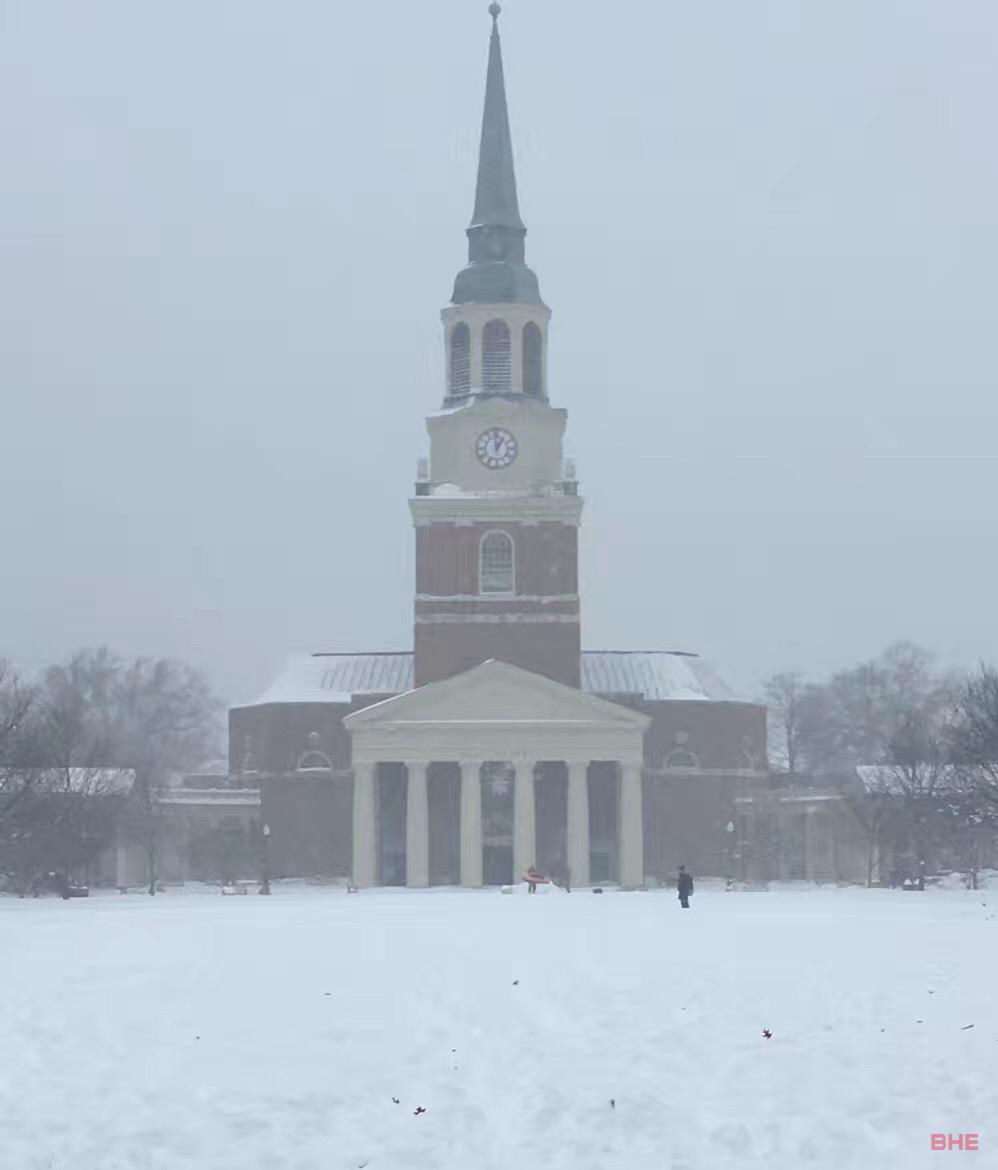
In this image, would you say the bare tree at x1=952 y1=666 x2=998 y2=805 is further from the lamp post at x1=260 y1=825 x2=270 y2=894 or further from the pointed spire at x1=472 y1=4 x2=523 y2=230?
the pointed spire at x1=472 y1=4 x2=523 y2=230

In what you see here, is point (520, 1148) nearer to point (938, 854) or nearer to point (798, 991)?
point (798, 991)

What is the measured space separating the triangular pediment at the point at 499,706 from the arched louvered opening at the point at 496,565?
3.54 m

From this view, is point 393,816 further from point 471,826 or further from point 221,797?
point 221,797

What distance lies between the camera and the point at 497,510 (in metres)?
82.0

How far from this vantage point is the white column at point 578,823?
8038 cm

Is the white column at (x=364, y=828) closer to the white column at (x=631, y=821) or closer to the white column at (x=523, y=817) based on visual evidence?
the white column at (x=523, y=817)

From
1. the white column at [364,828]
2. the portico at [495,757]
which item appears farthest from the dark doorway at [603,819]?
the white column at [364,828]

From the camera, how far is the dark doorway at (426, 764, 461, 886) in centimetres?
8319

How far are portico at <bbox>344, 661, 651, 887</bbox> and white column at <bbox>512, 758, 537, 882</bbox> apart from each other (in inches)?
1.4

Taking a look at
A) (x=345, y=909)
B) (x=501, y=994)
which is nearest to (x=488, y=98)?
(x=345, y=909)

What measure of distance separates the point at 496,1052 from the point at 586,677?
70.0m

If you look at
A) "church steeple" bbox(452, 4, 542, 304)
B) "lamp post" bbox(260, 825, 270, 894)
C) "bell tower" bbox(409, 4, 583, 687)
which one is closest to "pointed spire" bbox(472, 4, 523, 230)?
"church steeple" bbox(452, 4, 542, 304)

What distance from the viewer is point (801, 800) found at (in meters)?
91.9

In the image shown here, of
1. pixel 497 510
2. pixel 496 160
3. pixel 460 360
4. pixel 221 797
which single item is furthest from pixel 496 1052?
pixel 221 797
